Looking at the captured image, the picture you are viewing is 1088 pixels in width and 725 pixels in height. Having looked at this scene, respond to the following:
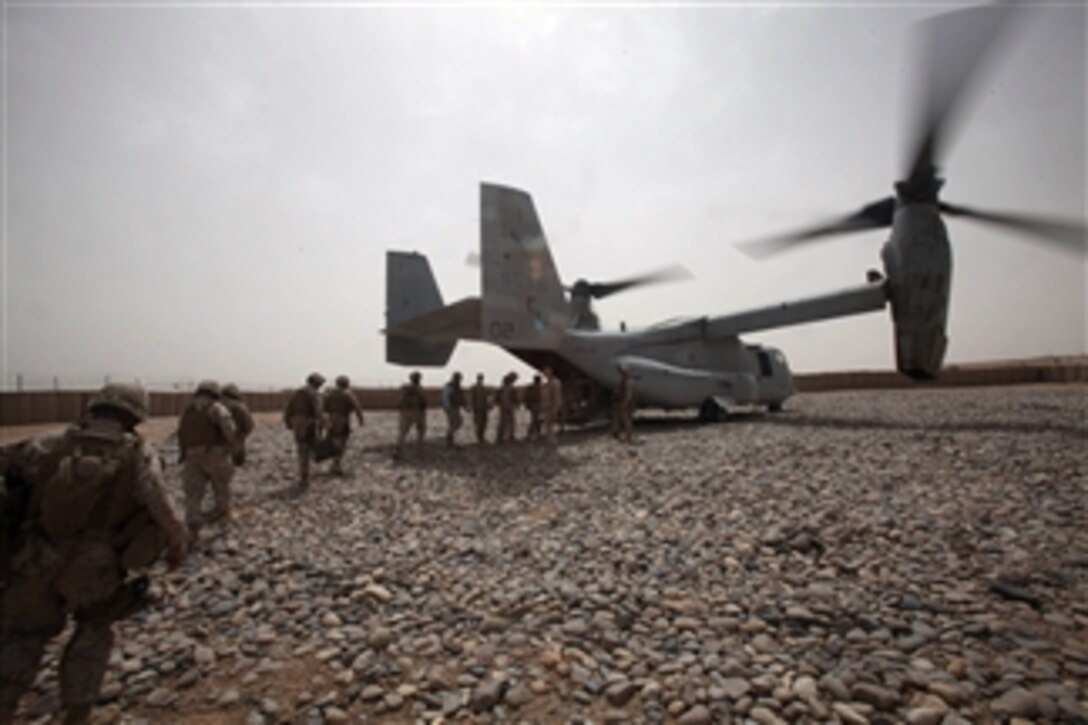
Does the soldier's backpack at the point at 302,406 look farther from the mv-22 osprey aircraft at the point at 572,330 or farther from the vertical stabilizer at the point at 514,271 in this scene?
the vertical stabilizer at the point at 514,271

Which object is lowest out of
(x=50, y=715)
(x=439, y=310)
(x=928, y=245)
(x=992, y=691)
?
(x=50, y=715)

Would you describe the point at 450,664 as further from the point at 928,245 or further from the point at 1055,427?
the point at 928,245

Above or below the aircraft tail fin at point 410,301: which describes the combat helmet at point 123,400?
below

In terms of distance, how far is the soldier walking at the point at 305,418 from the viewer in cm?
884

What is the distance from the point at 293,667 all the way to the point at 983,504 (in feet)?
23.7

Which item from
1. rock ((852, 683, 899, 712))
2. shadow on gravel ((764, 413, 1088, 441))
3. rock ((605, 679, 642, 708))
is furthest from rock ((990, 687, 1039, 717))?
shadow on gravel ((764, 413, 1088, 441))

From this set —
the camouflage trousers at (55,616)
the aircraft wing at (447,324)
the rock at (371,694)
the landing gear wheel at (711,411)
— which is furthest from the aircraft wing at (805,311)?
the camouflage trousers at (55,616)

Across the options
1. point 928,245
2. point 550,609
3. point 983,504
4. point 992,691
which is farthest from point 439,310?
point 928,245

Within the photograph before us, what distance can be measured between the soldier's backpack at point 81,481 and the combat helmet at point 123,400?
0.18m

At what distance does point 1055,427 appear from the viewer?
11.5 m

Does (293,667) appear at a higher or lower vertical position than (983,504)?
lower

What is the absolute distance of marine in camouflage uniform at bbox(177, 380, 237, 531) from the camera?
665cm

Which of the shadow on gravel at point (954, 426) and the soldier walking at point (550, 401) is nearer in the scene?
the shadow on gravel at point (954, 426)

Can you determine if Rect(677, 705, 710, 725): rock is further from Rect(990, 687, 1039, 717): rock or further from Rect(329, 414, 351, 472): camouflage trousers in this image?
Rect(329, 414, 351, 472): camouflage trousers
